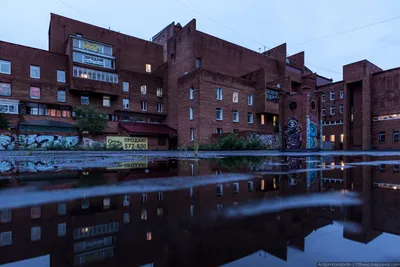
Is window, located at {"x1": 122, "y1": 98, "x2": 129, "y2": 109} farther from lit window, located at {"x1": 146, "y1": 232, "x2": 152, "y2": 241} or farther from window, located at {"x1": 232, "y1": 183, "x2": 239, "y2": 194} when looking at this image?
lit window, located at {"x1": 146, "y1": 232, "x2": 152, "y2": 241}

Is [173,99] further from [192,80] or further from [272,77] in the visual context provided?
[272,77]

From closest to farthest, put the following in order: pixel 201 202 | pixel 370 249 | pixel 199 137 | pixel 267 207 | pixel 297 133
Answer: pixel 370 249
pixel 267 207
pixel 201 202
pixel 297 133
pixel 199 137

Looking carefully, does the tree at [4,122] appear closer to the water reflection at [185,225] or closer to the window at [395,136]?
the water reflection at [185,225]

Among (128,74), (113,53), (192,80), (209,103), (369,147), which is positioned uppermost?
(113,53)

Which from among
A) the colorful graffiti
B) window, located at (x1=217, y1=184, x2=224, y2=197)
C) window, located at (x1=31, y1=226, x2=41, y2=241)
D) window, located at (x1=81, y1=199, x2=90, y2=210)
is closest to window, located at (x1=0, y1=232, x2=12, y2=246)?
window, located at (x1=31, y1=226, x2=41, y2=241)

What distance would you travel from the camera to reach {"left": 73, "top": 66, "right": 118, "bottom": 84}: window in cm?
3456

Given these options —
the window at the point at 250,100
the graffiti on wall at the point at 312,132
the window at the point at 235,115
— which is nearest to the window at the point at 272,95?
the window at the point at 250,100

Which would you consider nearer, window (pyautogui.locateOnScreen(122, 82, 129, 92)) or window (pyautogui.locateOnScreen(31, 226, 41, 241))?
window (pyautogui.locateOnScreen(31, 226, 41, 241))

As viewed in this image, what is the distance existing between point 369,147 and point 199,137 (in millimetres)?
31164

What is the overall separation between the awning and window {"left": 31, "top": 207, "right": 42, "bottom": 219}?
109 ft

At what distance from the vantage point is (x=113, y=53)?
40.8 m

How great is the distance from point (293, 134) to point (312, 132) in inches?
76.3

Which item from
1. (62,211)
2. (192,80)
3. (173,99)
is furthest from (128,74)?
(62,211)

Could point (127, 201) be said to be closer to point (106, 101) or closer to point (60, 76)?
point (106, 101)
